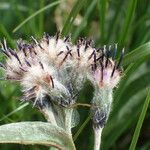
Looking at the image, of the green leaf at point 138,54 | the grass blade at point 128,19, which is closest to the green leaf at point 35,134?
the green leaf at point 138,54

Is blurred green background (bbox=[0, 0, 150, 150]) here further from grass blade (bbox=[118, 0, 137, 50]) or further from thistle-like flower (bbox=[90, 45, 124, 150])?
thistle-like flower (bbox=[90, 45, 124, 150])

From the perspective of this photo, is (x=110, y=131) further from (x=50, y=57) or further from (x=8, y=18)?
(x=8, y=18)

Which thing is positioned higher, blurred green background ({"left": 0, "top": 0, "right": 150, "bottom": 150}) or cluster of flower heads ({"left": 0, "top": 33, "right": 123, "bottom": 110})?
cluster of flower heads ({"left": 0, "top": 33, "right": 123, "bottom": 110})

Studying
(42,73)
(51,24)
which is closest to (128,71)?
(42,73)

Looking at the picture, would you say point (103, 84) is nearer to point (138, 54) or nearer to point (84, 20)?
point (138, 54)

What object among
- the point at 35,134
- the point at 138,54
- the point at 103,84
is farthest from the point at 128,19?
the point at 35,134

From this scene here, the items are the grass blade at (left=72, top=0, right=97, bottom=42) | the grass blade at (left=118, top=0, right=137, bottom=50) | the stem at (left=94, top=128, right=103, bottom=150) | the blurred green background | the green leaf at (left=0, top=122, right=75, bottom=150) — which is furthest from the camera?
the grass blade at (left=72, top=0, right=97, bottom=42)

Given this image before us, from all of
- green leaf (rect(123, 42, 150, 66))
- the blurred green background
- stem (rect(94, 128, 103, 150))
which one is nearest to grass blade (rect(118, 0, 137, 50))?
the blurred green background
